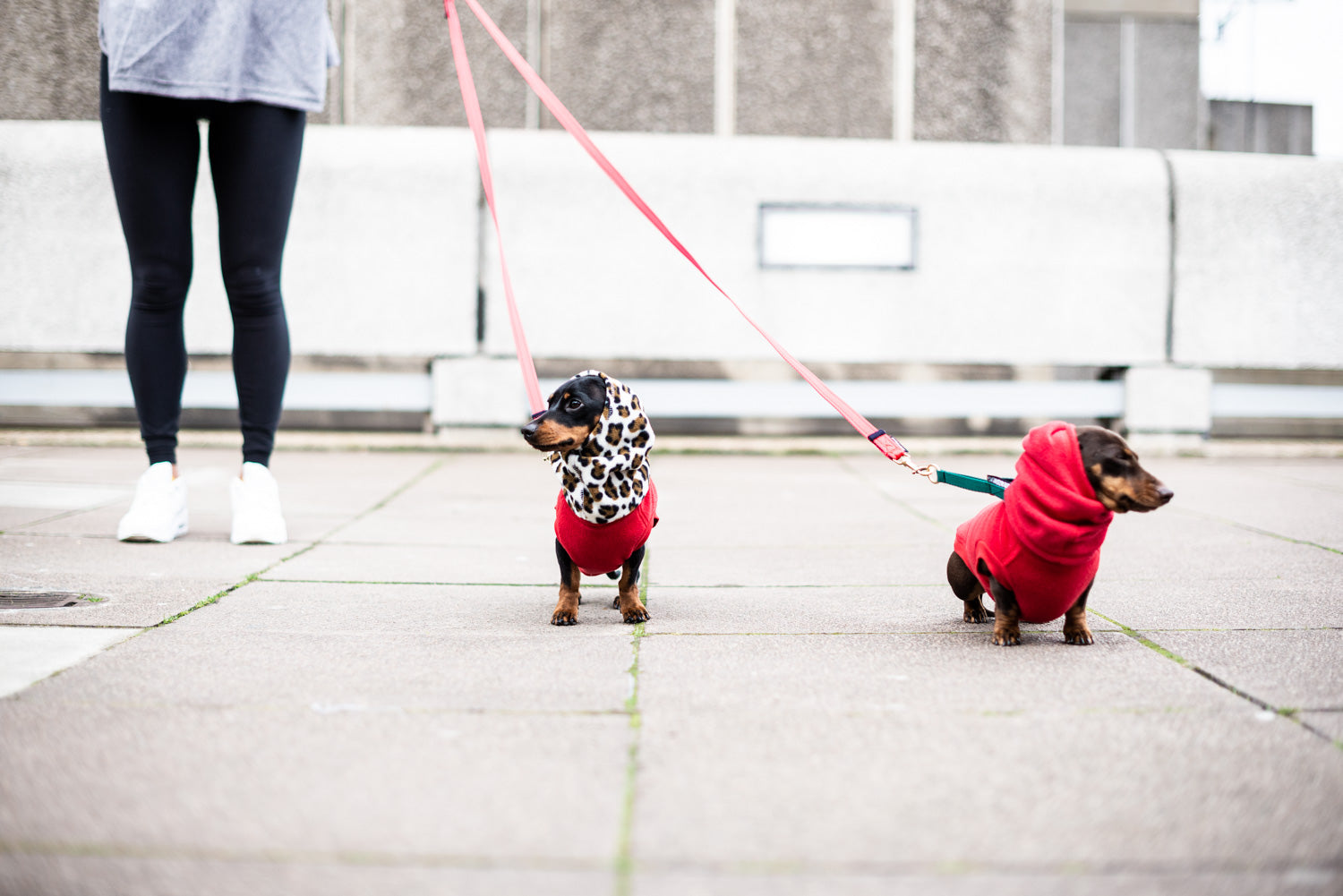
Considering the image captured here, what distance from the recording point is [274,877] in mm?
1107

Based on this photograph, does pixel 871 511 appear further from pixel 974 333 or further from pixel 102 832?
pixel 102 832

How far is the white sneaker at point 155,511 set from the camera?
297 cm

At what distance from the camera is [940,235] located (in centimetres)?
530

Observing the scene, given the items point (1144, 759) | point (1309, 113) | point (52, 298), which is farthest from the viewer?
point (1309, 113)

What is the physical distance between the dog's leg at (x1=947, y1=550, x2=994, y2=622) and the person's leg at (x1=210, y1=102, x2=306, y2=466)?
197cm

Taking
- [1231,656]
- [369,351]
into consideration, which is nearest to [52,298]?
[369,351]

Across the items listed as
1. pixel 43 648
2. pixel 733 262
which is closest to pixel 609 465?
pixel 43 648

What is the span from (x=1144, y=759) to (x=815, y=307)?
3989 mm

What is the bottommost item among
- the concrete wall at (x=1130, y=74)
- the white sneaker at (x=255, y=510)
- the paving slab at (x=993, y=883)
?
the paving slab at (x=993, y=883)

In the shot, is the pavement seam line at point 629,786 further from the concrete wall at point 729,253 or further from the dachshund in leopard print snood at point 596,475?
the concrete wall at point 729,253

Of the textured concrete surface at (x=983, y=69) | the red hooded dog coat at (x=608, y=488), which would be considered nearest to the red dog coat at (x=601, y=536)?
the red hooded dog coat at (x=608, y=488)

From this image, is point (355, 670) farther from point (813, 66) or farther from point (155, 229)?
point (813, 66)

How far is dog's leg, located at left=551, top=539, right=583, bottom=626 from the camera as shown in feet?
7.33

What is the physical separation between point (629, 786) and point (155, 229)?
2.29 meters
